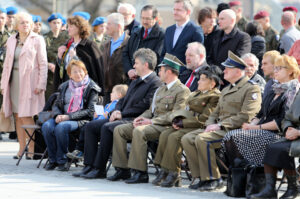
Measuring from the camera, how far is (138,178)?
9.38m

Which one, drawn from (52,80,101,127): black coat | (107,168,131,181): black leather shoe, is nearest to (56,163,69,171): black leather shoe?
(52,80,101,127): black coat

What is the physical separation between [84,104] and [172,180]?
2.40 metres

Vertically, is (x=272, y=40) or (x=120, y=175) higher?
(x=272, y=40)

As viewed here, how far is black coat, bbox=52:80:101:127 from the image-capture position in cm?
1079

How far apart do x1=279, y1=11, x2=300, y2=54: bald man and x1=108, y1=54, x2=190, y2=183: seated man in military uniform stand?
299 cm

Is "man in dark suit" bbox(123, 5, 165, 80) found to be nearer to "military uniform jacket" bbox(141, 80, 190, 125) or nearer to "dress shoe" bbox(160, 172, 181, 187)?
"military uniform jacket" bbox(141, 80, 190, 125)

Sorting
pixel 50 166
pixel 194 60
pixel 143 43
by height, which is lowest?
pixel 50 166

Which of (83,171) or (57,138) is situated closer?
(83,171)

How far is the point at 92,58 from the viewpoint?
38.6 ft

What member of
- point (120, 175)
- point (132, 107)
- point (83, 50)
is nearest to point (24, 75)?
point (83, 50)

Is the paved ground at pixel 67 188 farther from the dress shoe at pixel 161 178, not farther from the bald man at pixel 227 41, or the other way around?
the bald man at pixel 227 41

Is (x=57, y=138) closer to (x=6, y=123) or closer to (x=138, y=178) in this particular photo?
(x=138, y=178)

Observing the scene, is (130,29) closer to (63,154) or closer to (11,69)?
(11,69)

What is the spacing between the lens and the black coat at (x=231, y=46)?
10.6 meters
